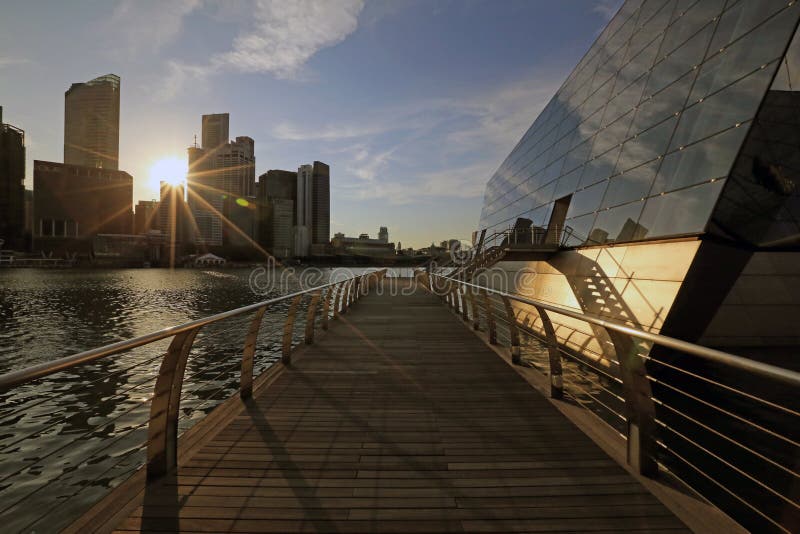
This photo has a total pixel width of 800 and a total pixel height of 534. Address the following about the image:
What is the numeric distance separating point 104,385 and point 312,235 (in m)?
182

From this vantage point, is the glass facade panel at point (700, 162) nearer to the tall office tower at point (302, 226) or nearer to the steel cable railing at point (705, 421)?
the steel cable railing at point (705, 421)

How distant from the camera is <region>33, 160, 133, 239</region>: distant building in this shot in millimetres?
153125

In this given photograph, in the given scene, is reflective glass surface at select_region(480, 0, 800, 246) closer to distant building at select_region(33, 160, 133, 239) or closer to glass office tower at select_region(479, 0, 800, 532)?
glass office tower at select_region(479, 0, 800, 532)

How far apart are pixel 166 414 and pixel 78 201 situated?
206725 millimetres

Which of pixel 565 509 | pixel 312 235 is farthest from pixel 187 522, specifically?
pixel 312 235

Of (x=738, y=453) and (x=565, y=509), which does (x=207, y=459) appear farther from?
(x=738, y=453)

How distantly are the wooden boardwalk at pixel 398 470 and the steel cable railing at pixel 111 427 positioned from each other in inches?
18.8

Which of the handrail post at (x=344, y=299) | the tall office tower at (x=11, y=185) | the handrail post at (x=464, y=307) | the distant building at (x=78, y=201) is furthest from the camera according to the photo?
the distant building at (x=78, y=201)

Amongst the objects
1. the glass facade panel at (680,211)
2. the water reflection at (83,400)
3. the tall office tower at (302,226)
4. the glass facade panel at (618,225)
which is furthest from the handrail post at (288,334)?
the tall office tower at (302,226)

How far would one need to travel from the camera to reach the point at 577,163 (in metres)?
15.2

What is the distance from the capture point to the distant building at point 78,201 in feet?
502

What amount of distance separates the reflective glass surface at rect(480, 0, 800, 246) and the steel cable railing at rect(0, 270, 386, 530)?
27.7 feet

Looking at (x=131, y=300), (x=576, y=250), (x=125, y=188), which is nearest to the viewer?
(x=576, y=250)

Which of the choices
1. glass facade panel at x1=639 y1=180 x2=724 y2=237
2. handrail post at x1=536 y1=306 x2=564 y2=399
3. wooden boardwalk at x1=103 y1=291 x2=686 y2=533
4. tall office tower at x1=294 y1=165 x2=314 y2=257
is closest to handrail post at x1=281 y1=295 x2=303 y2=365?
wooden boardwalk at x1=103 y1=291 x2=686 y2=533
